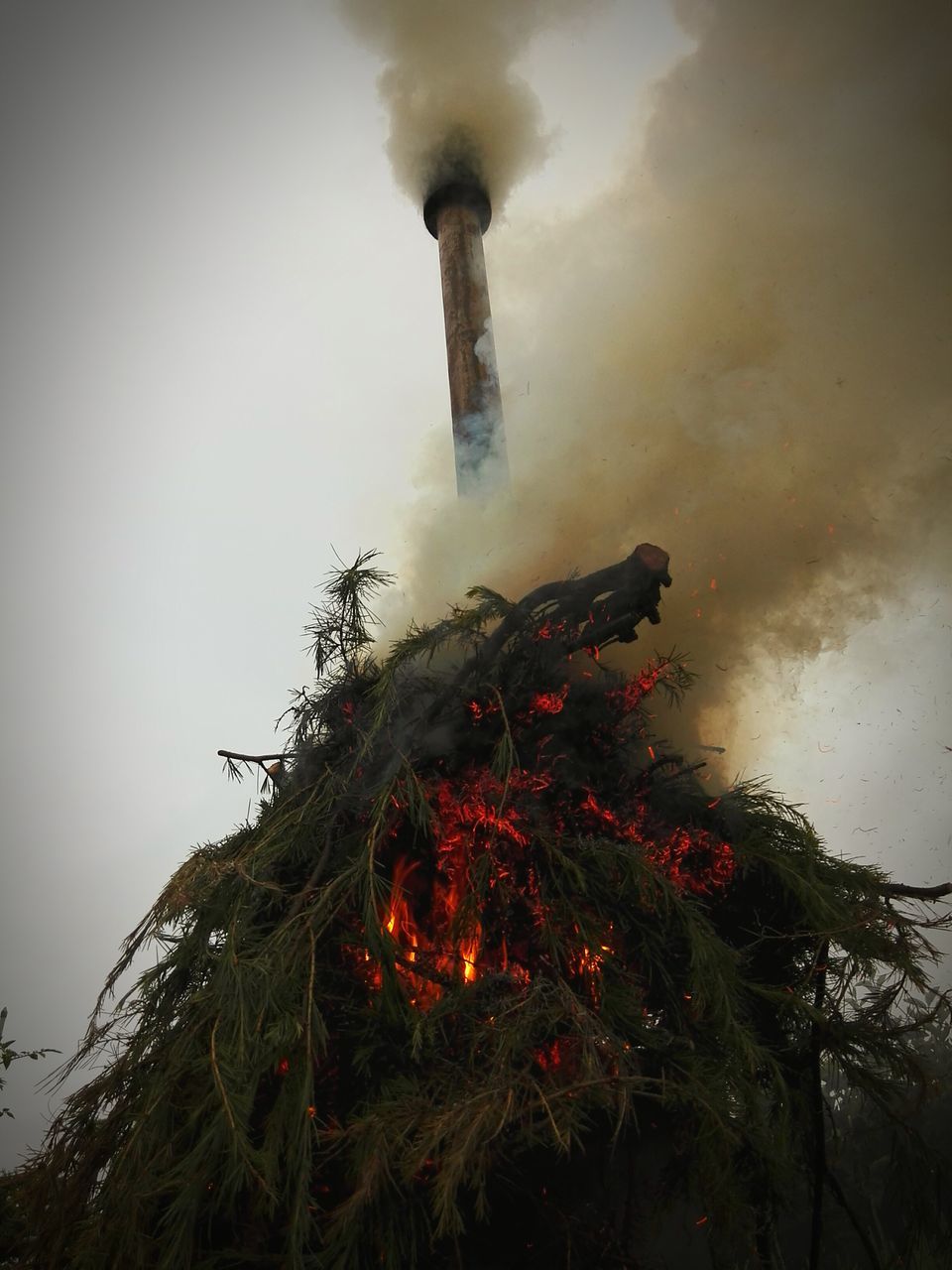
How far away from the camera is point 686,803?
15.4ft

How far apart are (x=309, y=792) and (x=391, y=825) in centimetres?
73

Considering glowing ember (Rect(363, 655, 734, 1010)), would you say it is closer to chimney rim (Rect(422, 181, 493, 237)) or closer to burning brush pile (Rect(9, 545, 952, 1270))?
burning brush pile (Rect(9, 545, 952, 1270))

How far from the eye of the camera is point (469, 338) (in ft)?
27.9

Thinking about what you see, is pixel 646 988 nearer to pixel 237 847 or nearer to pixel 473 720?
pixel 473 720

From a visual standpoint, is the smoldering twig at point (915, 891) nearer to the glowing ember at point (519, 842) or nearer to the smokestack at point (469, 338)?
the glowing ember at point (519, 842)

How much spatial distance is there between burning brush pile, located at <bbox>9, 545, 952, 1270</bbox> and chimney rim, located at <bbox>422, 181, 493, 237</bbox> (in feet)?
22.8

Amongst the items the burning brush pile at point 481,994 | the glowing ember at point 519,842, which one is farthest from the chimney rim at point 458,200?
the glowing ember at point 519,842

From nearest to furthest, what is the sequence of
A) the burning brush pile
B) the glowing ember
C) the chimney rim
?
the burning brush pile → the glowing ember → the chimney rim

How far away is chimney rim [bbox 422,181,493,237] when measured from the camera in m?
9.66

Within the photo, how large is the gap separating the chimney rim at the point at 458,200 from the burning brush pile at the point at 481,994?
22.8 feet

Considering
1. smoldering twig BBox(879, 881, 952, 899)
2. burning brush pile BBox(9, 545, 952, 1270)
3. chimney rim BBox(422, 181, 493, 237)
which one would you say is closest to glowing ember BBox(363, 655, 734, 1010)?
burning brush pile BBox(9, 545, 952, 1270)

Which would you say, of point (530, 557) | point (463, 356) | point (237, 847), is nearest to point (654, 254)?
point (463, 356)

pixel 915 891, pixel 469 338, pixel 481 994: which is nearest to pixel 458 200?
pixel 469 338

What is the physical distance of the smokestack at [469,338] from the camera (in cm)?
768
